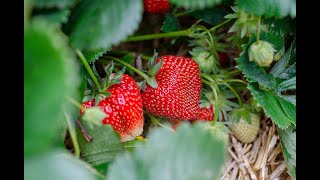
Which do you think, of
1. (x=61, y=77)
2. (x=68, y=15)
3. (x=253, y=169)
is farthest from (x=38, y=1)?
(x=253, y=169)

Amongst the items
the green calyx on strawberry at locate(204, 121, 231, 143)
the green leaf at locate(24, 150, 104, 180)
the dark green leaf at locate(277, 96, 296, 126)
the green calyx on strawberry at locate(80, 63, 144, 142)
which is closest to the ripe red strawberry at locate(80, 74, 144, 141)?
the green calyx on strawberry at locate(80, 63, 144, 142)

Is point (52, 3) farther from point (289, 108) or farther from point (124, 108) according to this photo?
point (289, 108)

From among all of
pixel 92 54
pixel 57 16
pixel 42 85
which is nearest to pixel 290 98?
pixel 92 54

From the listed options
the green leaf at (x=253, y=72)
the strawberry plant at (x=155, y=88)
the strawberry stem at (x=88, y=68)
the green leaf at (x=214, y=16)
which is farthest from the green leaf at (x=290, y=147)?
the strawberry stem at (x=88, y=68)

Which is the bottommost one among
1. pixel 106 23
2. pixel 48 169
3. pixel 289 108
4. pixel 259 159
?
pixel 259 159

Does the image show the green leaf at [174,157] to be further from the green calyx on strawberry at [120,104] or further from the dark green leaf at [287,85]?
the dark green leaf at [287,85]
